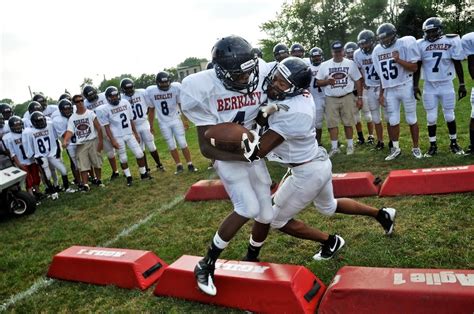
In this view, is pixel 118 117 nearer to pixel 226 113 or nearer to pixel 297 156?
pixel 226 113

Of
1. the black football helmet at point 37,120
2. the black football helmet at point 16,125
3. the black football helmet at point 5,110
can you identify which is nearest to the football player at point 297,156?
the black football helmet at point 37,120

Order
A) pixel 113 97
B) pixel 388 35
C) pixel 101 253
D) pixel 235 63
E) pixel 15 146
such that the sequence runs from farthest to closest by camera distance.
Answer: pixel 113 97, pixel 15 146, pixel 388 35, pixel 101 253, pixel 235 63

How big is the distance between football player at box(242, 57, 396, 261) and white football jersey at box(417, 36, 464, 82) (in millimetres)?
3622

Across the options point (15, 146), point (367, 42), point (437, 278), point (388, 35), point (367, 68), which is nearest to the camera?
point (437, 278)

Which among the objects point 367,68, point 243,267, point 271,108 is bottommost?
point 243,267

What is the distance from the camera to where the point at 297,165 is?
367 cm

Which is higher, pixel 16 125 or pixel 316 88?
pixel 16 125

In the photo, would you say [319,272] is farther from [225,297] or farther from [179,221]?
[179,221]

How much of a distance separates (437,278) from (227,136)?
1821mm

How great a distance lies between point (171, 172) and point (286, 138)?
20.6ft

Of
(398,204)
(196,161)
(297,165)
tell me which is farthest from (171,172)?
(297,165)

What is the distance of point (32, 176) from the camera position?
8.70 m

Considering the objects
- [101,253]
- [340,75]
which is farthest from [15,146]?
[340,75]

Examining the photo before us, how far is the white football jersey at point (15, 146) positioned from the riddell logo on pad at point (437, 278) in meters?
7.84
